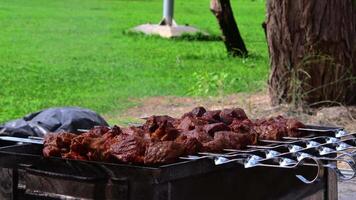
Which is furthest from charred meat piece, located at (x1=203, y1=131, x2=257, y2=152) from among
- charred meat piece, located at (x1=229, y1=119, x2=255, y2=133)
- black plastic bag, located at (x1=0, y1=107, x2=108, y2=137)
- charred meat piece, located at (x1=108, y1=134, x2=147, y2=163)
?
black plastic bag, located at (x1=0, y1=107, x2=108, y2=137)

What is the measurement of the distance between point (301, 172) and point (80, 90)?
30.9 feet

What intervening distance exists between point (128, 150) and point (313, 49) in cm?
605

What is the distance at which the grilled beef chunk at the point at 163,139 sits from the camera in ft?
12.5

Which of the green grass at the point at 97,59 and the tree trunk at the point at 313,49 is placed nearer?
the tree trunk at the point at 313,49

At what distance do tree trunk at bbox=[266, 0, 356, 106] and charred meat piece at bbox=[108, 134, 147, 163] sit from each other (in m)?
5.92

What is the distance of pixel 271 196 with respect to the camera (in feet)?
14.2

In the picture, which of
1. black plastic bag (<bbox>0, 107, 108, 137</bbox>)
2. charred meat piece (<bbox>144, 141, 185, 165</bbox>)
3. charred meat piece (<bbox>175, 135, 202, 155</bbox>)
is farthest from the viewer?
black plastic bag (<bbox>0, 107, 108, 137</bbox>)

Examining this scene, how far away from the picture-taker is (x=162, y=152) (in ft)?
12.4

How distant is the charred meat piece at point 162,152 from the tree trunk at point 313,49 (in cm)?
591

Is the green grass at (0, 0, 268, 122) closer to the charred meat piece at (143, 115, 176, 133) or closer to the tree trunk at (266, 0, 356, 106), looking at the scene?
the tree trunk at (266, 0, 356, 106)

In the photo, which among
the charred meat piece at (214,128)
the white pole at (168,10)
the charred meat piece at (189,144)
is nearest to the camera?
the charred meat piece at (189,144)

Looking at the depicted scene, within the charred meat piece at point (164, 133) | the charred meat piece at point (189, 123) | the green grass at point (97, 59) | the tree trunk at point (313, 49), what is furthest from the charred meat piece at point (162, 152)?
the green grass at point (97, 59)

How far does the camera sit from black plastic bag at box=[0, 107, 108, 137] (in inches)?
258

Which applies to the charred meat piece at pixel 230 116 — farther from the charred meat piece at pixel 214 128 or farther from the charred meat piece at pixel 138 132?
the charred meat piece at pixel 138 132
